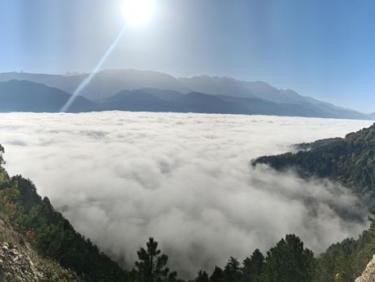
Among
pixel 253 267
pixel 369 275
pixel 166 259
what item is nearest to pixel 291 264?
pixel 166 259

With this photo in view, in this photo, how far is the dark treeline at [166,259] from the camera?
233 ft

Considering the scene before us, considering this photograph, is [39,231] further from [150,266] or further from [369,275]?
[369,275]

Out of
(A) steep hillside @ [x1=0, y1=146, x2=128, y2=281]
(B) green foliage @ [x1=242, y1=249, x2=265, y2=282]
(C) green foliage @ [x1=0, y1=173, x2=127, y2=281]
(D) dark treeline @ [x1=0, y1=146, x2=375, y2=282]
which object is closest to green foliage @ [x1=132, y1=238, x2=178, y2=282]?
(D) dark treeline @ [x1=0, y1=146, x2=375, y2=282]

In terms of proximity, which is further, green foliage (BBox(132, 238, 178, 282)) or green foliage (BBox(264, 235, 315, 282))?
green foliage (BBox(132, 238, 178, 282))

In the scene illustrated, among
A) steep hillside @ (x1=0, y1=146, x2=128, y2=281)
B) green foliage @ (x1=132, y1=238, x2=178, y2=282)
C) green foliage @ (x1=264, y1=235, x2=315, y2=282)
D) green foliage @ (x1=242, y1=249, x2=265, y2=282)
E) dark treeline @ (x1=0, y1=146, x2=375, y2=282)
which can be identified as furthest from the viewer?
steep hillside @ (x1=0, y1=146, x2=128, y2=281)

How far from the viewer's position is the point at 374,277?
33.9 m

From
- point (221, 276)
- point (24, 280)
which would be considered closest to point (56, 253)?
point (221, 276)

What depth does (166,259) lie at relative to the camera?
3056 inches

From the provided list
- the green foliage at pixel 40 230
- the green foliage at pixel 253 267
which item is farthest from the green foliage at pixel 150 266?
the green foliage at pixel 253 267

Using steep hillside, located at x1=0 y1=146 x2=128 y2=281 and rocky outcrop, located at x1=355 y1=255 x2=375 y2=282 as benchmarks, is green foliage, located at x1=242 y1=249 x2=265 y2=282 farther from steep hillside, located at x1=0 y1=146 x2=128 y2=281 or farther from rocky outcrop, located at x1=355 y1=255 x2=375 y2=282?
rocky outcrop, located at x1=355 y1=255 x2=375 y2=282

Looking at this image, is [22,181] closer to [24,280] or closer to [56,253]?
[56,253]

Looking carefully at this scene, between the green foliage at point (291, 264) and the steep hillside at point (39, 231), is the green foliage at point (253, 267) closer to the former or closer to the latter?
the green foliage at point (291, 264)

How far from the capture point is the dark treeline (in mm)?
70875

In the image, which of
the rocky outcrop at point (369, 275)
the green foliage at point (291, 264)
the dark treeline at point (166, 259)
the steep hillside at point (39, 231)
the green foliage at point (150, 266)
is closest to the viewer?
the rocky outcrop at point (369, 275)
